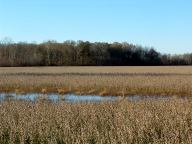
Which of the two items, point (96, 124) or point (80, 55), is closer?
point (96, 124)

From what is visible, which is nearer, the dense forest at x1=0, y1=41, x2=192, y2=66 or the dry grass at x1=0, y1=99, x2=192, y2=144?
the dry grass at x1=0, y1=99, x2=192, y2=144

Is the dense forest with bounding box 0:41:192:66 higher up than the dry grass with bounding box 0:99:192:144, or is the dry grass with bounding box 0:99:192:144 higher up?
the dense forest with bounding box 0:41:192:66

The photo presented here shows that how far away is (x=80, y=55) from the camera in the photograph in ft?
357

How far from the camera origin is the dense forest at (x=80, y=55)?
10731 centimetres

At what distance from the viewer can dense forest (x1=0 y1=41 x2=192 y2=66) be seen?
10731 cm

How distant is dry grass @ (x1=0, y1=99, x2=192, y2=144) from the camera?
35.3ft

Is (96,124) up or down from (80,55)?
down

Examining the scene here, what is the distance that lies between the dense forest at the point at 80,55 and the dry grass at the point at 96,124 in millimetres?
89330

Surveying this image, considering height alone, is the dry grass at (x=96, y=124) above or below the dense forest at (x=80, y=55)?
below

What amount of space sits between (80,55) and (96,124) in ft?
316

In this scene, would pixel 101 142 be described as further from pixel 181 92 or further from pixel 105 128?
pixel 181 92

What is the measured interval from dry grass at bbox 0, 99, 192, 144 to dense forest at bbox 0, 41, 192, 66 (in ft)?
293

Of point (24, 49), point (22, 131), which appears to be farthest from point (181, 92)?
point (24, 49)

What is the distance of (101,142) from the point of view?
31.7ft
